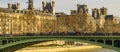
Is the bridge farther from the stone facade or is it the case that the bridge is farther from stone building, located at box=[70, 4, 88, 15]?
stone building, located at box=[70, 4, 88, 15]

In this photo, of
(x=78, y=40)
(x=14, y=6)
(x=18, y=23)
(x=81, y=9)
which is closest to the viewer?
(x=78, y=40)

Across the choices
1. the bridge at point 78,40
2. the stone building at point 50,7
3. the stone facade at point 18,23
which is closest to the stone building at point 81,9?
the stone building at point 50,7

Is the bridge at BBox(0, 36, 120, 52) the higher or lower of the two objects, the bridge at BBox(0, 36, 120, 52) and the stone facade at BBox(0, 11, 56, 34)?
the lower

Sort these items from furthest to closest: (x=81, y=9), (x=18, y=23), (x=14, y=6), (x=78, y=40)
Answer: (x=81, y=9) → (x=14, y=6) → (x=18, y=23) → (x=78, y=40)

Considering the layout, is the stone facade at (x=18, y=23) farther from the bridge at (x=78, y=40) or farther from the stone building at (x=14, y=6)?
the bridge at (x=78, y=40)

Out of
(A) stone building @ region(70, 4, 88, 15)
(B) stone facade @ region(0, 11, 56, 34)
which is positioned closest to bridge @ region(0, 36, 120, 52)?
(B) stone facade @ region(0, 11, 56, 34)

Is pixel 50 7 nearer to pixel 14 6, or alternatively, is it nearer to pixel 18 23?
pixel 14 6

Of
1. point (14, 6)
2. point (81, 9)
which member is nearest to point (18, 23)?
point (14, 6)

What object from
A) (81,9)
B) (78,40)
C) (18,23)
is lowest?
(78,40)

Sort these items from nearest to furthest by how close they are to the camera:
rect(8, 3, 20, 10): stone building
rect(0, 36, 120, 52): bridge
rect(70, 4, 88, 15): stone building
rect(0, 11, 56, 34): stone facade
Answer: rect(0, 36, 120, 52): bridge → rect(0, 11, 56, 34): stone facade → rect(8, 3, 20, 10): stone building → rect(70, 4, 88, 15): stone building

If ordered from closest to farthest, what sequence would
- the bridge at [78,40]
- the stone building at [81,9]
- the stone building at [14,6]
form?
the bridge at [78,40] → the stone building at [14,6] → the stone building at [81,9]

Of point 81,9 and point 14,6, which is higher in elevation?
point 14,6

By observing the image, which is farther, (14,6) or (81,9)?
(81,9)

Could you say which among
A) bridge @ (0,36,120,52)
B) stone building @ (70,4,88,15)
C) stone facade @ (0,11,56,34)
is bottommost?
bridge @ (0,36,120,52)
